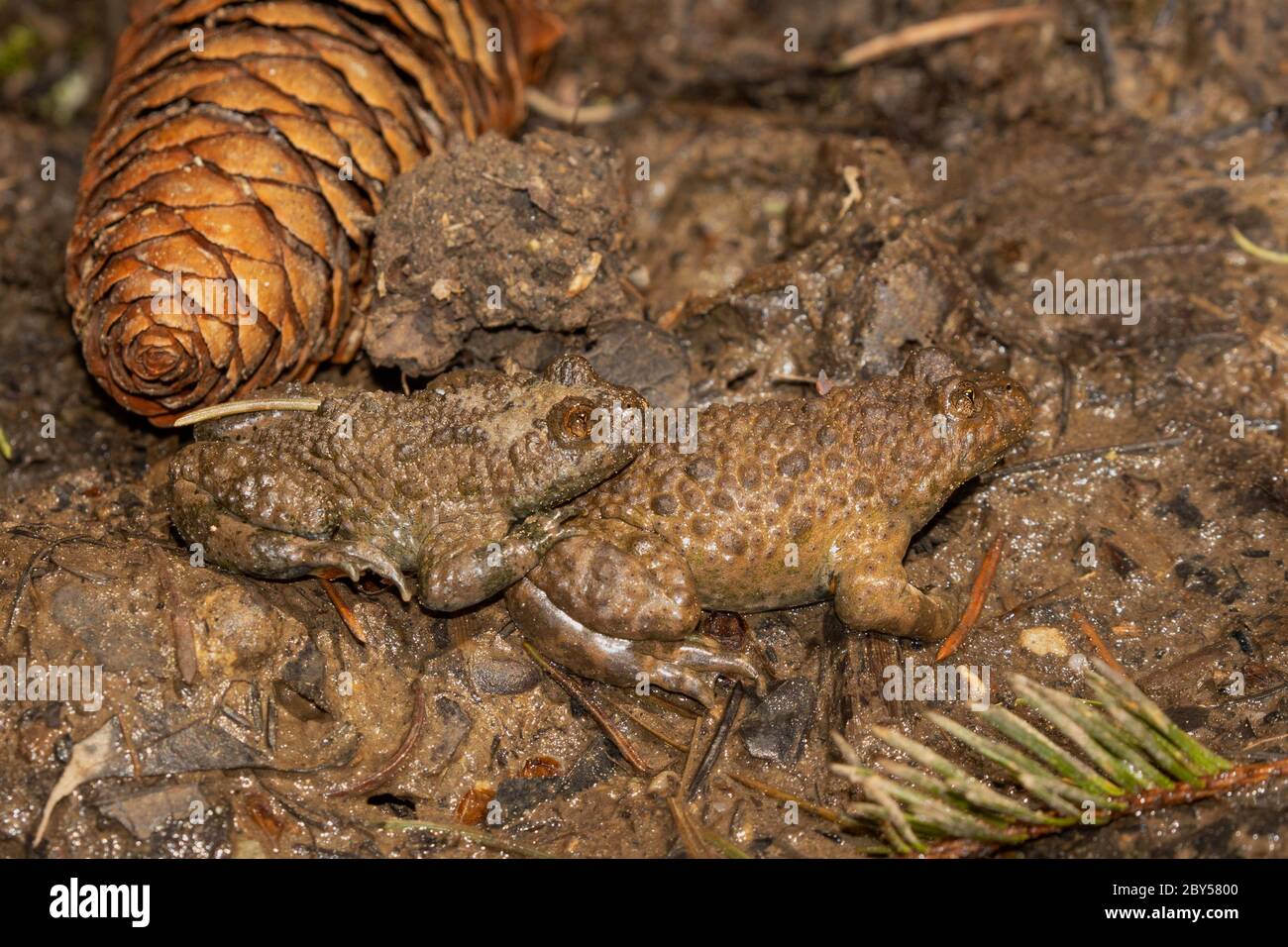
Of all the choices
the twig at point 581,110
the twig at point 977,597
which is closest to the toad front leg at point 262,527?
the twig at point 977,597

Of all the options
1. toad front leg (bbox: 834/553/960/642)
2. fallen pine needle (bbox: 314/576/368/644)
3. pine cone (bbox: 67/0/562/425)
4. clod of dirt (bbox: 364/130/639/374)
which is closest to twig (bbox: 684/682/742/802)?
toad front leg (bbox: 834/553/960/642)

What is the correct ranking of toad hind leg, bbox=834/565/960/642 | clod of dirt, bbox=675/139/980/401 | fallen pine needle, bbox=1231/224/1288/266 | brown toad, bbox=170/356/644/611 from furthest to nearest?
fallen pine needle, bbox=1231/224/1288/266 < clod of dirt, bbox=675/139/980/401 < toad hind leg, bbox=834/565/960/642 < brown toad, bbox=170/356/644/611

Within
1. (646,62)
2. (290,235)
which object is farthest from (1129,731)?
(646,62)

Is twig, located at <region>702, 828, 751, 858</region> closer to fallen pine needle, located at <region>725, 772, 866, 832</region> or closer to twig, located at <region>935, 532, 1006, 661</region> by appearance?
fallen pine needle, located at <region>725, 772, 866, 832</region>

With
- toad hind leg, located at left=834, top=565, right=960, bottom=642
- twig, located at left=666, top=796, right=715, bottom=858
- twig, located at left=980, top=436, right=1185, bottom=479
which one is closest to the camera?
twig, located at left=666, top=796, right=715, bottom=858

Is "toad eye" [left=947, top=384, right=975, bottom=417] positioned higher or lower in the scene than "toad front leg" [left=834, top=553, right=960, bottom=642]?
higher

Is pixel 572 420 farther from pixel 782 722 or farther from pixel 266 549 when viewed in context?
pixel 782 722
